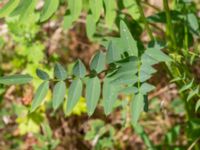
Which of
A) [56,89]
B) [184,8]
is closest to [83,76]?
[56,89]

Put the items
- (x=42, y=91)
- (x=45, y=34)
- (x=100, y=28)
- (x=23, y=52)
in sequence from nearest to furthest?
(x=42, y=91)
(x=100, y=28)
(x=23, y=52)
(x=45, y=34)

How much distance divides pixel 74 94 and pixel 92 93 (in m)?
0.05

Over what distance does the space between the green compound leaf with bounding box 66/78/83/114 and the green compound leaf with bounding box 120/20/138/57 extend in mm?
180

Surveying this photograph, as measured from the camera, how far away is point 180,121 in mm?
2691

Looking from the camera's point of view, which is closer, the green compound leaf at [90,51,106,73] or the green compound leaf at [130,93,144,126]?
the green compound leaf at [130,93,144,126]

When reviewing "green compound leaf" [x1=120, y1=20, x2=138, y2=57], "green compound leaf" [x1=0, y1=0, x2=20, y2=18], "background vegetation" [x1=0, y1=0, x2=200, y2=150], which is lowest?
"background vegetation" [x1=0, y1=0, x2=200, y2=150]

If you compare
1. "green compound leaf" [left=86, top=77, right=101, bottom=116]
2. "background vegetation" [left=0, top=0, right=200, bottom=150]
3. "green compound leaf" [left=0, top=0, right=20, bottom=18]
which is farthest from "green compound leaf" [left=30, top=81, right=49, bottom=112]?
"green compound leaf" [left=0, top=0, right=20, bottom=18]

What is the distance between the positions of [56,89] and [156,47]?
34 cm

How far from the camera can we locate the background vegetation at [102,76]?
1.47 metres

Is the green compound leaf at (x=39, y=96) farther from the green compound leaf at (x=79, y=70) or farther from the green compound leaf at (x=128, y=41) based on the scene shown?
the green compound leaf at (x=128, y=41)

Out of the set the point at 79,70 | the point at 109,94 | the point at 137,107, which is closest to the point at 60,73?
the point at 79,70

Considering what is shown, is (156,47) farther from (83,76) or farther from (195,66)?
(195,66)

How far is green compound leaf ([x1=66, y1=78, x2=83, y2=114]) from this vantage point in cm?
143

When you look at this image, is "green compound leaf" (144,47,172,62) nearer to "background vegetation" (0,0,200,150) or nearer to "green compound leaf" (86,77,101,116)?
"background vegetation" (0,0,200,150)
